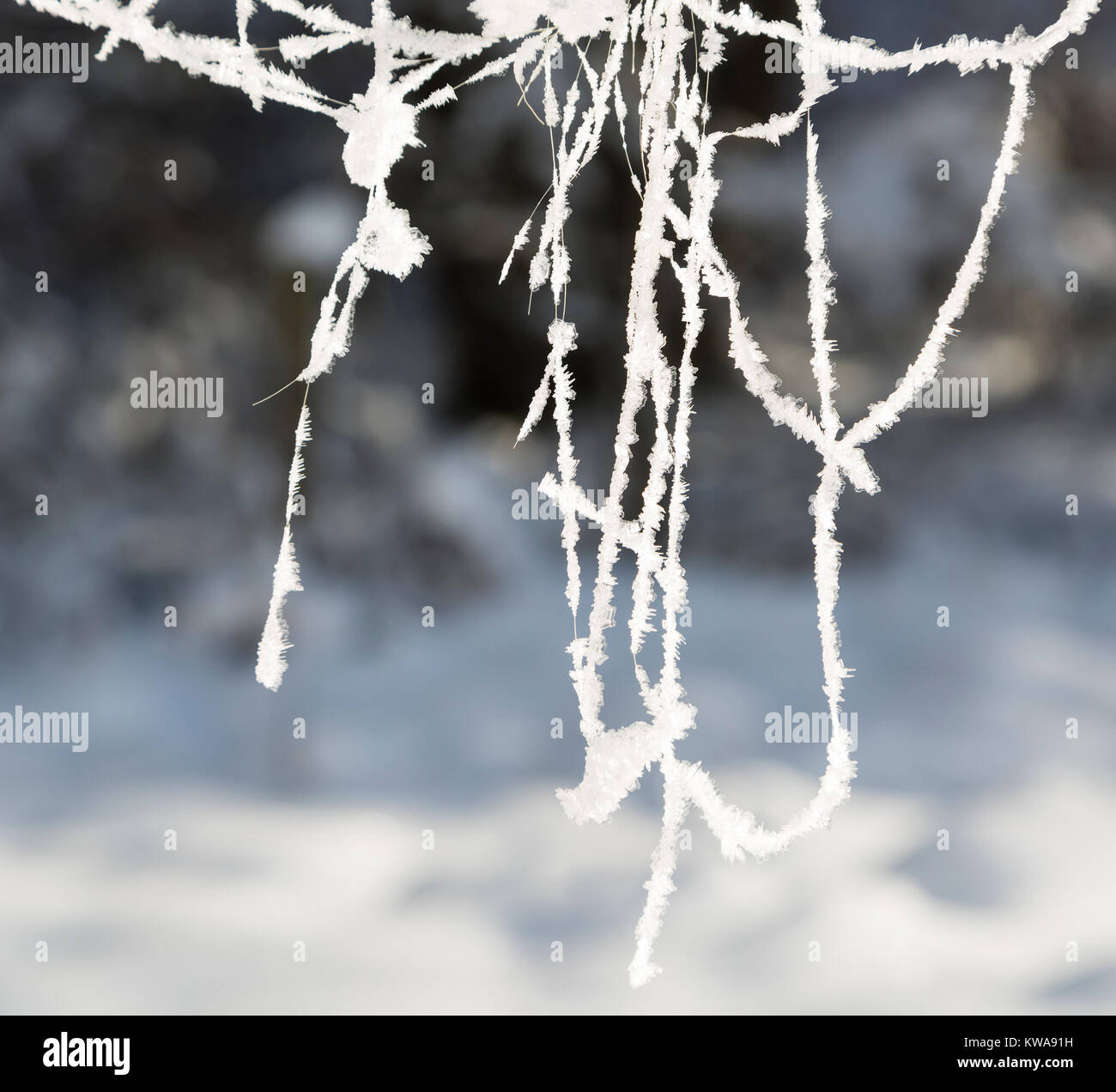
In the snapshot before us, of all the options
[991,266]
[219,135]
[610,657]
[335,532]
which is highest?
[219,135]

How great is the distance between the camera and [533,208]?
67 cm

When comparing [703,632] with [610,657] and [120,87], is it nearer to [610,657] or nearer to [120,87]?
[610,657]

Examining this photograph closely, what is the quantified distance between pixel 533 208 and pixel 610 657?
1.14ft

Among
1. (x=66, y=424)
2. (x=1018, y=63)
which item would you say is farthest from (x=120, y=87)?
(x=1018, y=63)

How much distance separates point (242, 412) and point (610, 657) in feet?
1.11

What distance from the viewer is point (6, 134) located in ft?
2.19

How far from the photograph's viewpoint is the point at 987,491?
0.68m

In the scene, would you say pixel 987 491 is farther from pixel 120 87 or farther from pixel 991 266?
pixel 120 87
